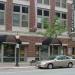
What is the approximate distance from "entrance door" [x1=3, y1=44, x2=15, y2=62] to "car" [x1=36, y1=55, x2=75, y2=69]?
28.8 feet

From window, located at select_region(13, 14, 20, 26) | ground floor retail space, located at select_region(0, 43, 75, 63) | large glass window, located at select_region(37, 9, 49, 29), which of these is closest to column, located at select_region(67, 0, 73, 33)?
ground floor retail space, located at select_region(0, 43, 75, 63)

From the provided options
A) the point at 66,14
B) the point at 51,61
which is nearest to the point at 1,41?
the point at 51,61

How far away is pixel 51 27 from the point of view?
148ft

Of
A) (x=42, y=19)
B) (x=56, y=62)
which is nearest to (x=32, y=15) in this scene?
(x=42, y=19)

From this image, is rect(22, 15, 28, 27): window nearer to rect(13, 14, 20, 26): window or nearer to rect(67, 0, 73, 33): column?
rect(13, 14, 20, 26): window

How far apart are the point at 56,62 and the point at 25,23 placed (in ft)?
37.1

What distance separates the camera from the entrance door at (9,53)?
45.4m

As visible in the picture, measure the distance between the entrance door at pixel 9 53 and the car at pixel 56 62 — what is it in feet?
28.8

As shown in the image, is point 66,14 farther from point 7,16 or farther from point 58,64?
point 58,64

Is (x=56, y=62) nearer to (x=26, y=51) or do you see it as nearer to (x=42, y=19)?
(x=26, y=51)

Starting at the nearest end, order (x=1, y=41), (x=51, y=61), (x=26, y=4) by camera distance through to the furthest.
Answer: (x=51, y=61) → (x=1, y=41) → (x=26, y=4)

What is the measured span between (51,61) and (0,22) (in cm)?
1068

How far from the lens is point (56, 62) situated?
3784cm

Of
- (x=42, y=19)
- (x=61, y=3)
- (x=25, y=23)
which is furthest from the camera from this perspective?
(x=61, y=3)
